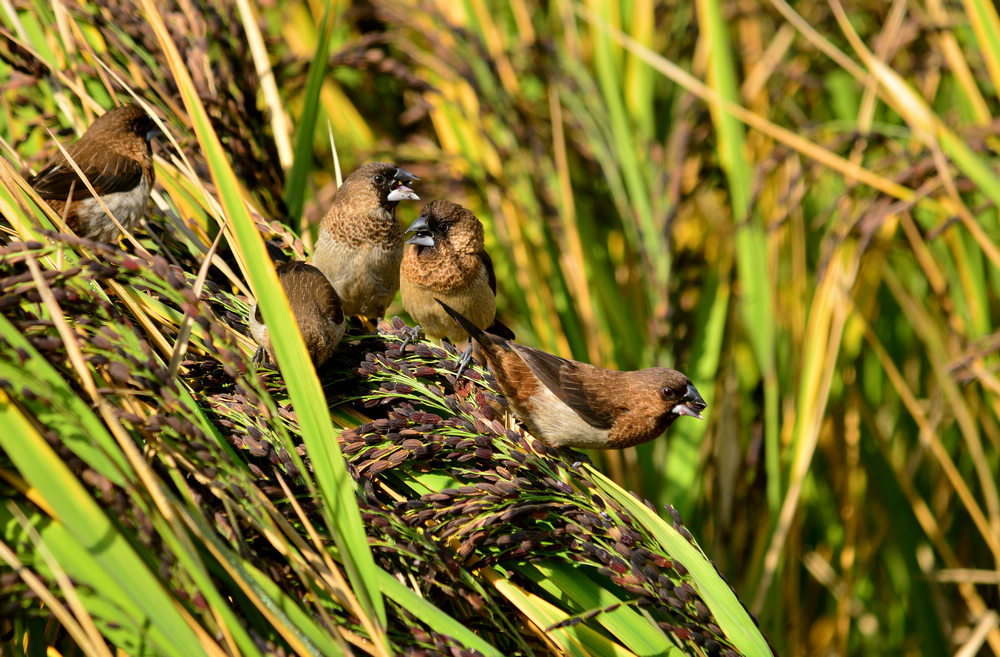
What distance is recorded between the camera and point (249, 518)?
4.51 feet

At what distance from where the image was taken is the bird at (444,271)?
8.73 ft

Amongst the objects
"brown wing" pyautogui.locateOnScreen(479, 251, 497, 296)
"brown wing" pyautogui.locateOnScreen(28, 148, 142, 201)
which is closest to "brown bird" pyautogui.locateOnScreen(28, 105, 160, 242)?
"brown wing" pyautogui.locateOnScreen(28, 148, 142, 201)

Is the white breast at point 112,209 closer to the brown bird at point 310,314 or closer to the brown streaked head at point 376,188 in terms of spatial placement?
→ the brown bird at point 310,314

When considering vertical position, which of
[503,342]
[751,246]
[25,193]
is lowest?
[503,342]

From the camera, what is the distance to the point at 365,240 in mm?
2678

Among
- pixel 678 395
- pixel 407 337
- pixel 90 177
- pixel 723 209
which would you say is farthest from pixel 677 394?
pixel 723 209

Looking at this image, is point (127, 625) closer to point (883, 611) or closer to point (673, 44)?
point (883, 611)

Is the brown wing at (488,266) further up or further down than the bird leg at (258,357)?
further up

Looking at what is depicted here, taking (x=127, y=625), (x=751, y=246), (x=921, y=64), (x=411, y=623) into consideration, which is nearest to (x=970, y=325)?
(x=751, y=246)

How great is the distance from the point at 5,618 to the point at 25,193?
85 cm

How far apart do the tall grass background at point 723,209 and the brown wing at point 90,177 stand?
0.43ft

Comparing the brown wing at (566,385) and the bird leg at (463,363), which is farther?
the brown wing at (566,385)

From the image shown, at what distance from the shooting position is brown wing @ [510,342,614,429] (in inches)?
88.7

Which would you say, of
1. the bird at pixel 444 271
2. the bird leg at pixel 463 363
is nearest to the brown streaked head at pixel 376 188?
the bird at pixel 444 271
